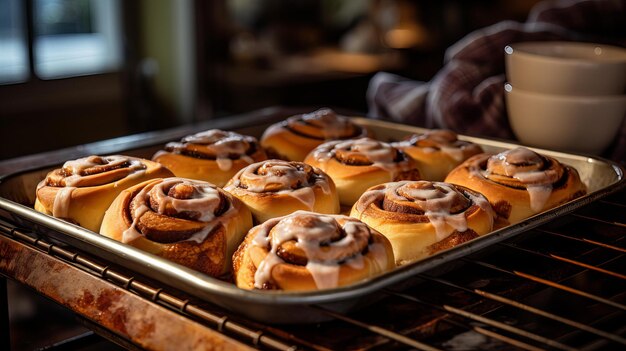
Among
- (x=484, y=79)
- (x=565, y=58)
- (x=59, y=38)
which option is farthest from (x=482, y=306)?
(x=59, y=38)

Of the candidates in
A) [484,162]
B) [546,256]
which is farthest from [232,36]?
[546,256]

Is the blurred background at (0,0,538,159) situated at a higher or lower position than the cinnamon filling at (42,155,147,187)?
lower

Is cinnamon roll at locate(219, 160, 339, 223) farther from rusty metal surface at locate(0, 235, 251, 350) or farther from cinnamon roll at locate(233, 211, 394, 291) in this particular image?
rusty metal surface at locate(0, 235, 251, 350)

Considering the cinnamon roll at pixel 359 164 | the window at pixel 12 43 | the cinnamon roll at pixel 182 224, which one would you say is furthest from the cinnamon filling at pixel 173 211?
the window at pixel 12 43

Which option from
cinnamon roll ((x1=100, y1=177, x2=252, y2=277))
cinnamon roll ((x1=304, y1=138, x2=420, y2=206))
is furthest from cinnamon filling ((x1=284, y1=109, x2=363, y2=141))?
cinnamon roll ((x1=100, y1=177, x2=252, y2=277))

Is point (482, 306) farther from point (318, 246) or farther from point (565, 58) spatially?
point (565, 58)

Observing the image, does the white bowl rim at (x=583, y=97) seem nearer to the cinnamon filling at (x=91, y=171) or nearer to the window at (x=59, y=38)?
the cinnamon filling at (x=91, y=171)
